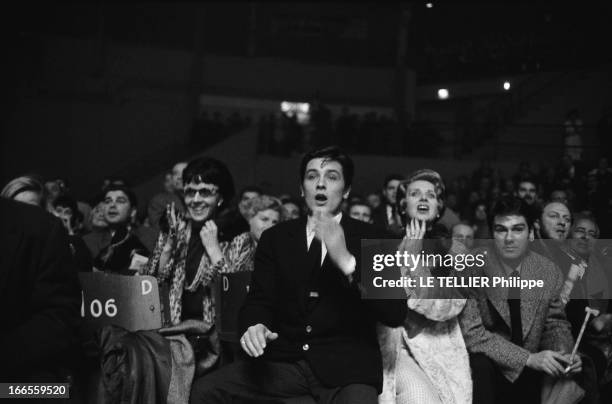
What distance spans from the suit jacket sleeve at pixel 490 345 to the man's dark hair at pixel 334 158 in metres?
0.98

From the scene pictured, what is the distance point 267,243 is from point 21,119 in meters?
14.4

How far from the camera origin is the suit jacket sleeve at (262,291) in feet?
10.9

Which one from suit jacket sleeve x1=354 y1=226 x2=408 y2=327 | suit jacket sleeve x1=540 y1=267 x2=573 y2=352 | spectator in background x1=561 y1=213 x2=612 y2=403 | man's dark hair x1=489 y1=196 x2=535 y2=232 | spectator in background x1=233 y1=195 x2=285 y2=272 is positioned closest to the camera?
suit jacket sleeve x1=354 y1=226 x2=408 y2=327

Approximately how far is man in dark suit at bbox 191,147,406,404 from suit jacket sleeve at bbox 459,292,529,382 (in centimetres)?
79

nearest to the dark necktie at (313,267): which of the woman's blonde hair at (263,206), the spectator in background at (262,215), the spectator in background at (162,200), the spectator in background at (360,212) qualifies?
the spectator in background at (262,215)

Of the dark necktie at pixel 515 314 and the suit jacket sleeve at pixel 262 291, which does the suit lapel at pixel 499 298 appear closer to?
the dark necktie at pixel 515 314

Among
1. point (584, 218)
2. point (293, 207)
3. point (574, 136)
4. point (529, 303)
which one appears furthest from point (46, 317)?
point (574, 136)

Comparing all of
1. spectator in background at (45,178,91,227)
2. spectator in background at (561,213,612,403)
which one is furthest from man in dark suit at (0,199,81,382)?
spectator in background at (45,178,91,227)

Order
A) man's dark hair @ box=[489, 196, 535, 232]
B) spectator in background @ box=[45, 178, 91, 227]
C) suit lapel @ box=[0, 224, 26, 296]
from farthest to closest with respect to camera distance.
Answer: spectator in background @ box=[45, 178, 91, 227] → man's dark hair @ box=[489, 196, 535, 232] → suit lapel @ box=[0, 224, 26, 296]

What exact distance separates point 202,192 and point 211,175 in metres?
0.12

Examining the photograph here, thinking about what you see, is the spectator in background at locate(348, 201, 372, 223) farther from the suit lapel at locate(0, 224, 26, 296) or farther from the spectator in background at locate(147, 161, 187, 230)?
the suit lapel at locate(0, 224, 26, 296)

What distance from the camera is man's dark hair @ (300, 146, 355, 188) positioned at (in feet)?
11.9

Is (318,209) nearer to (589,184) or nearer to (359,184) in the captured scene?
(589,184)

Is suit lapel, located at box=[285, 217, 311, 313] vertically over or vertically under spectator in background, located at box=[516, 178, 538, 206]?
under
